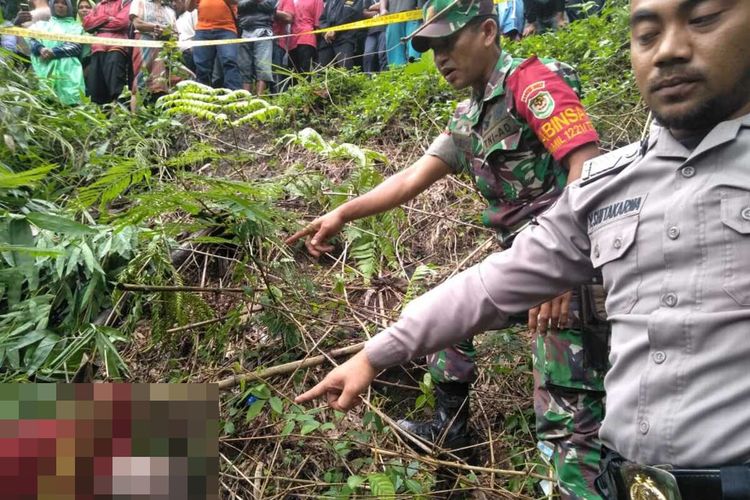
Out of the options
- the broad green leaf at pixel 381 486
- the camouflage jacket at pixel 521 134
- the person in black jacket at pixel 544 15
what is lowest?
the broad green leaf at pixel 381 486

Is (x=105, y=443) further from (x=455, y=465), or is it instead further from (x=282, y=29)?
(x=282, y=29)

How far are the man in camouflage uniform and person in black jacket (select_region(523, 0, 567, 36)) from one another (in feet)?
15.8

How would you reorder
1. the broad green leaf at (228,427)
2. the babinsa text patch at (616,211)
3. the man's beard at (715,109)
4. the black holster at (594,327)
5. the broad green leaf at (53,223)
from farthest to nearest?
the broad green leaf at (228,427)
the black holster at (594,327)
the broad green leaf at (53,223)
the babinsa text patch at (616,211)
the man's beard at (715,109)

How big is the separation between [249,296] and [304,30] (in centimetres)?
555

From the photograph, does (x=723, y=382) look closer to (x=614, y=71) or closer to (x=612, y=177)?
(x=612, y=177)

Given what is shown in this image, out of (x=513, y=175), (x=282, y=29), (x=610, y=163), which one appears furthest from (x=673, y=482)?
(x=282, y=29)

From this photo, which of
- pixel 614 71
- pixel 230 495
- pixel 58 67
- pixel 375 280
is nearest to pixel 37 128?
pixel 375 280

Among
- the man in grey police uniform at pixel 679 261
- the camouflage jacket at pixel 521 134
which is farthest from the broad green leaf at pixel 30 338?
the camouflage jacket at pixel 521 134

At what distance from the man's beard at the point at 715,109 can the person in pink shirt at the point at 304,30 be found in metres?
6.66

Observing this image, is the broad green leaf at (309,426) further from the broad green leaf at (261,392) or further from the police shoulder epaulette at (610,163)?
the police shoulder epaulette at (610,163)

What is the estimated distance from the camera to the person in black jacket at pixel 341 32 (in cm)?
751

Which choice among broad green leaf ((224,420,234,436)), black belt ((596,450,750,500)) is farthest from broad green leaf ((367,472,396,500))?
black belt ((596,450,750,500))

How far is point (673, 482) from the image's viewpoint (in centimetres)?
105

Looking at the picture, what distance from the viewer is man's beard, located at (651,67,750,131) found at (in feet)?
3.75
